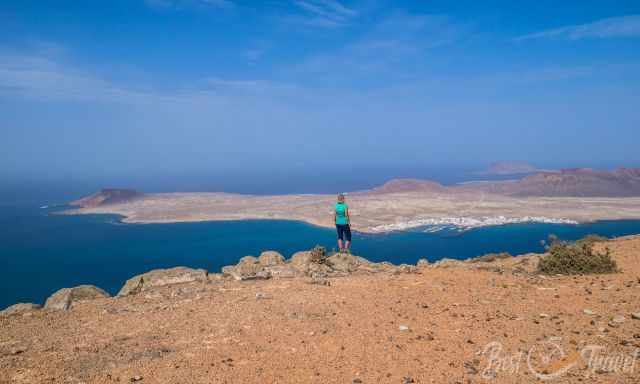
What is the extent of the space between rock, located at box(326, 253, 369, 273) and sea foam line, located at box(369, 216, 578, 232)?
3842 cm

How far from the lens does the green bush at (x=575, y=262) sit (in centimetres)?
772

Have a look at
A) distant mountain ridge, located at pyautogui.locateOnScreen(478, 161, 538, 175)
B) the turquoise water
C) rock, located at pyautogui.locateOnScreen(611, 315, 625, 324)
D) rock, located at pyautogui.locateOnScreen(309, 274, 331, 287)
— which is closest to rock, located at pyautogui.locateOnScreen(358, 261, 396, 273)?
rock, located at pyautogui.locateOnScreen(309, 274, 331, 287)

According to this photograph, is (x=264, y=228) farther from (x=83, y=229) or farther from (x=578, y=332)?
(x=578, y=332)

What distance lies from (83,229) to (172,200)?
80.5 feet

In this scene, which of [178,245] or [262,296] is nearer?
[262,296]

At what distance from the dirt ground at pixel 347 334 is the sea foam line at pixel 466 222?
41896 mm

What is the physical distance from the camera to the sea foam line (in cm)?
4874

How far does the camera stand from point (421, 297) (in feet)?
21.2

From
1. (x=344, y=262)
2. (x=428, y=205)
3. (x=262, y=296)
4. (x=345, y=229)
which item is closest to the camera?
(x=262, y=296)

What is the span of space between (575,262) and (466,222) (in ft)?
147

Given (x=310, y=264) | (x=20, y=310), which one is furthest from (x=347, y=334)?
(x=20, y=310)

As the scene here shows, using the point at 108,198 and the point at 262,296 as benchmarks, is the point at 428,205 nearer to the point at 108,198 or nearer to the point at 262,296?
the point at 262,296

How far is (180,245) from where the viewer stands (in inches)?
1818

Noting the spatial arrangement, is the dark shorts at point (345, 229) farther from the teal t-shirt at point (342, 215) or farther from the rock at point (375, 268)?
the rock at point (375, 268)
